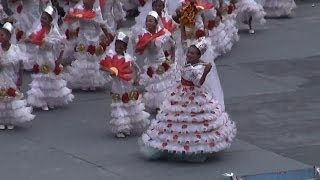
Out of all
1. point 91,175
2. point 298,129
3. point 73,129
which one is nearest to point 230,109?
point 298,129

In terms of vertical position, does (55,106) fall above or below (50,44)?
below

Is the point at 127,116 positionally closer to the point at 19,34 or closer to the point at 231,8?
the point at 19,34

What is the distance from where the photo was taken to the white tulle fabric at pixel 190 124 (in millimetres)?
12391

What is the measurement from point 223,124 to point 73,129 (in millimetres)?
2740

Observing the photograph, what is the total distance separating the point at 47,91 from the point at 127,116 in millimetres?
1939

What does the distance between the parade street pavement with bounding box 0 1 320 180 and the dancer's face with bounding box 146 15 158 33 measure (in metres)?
1.51

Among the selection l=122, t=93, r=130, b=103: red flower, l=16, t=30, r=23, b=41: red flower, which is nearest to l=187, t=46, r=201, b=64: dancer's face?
l=122, t=93, r=130, b=103: red flower

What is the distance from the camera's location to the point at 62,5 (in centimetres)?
2136

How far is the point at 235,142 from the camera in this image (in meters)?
13.6

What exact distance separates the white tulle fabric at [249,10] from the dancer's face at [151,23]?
21.8 ft

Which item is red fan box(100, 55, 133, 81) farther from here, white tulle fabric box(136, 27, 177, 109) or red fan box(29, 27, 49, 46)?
red fan box(29, 27, 49, 46)

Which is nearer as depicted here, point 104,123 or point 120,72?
point 120,72

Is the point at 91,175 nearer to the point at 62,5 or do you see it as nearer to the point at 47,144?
the point at 47,144

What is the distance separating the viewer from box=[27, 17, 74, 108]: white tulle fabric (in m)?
15.2
